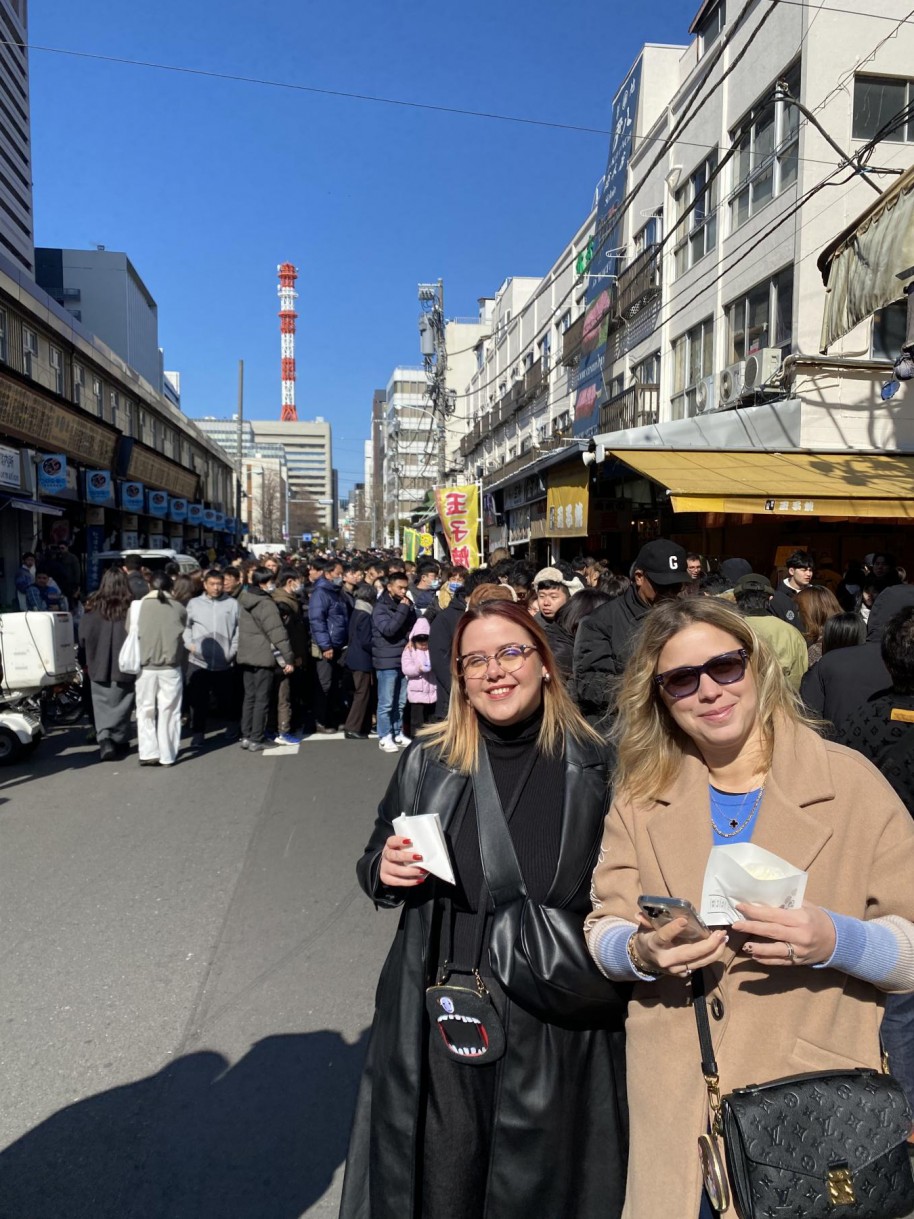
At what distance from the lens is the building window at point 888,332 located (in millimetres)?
12523

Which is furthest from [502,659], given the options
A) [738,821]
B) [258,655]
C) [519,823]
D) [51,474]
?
[51,474]

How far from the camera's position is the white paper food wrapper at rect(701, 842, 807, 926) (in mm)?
1403

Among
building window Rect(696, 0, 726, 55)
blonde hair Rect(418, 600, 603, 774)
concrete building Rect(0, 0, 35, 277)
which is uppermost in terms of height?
concrete building Rect(0, 0, 35, 277)

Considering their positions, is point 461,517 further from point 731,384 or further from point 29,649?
point 29,649

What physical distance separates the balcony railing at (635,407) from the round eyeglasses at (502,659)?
17.2 metres

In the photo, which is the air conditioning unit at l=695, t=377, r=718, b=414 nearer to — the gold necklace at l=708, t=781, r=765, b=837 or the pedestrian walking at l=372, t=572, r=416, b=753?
the pedestrian walking at l=372, t=572, r=416, b=753

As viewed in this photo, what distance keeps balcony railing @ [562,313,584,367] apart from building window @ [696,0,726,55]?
28.8 feet

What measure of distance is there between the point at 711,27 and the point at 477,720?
20.3 meters

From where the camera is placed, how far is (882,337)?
41.2 feet

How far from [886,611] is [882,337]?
9.08m

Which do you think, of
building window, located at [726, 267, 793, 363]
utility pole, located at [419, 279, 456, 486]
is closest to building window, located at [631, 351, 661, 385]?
building window, located at [726, 267, 793, 363]

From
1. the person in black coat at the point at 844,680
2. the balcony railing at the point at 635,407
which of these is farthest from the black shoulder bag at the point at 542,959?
the balcony railing at the point at 635,407

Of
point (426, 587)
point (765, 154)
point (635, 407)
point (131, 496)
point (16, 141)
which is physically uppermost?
point (16, 141)

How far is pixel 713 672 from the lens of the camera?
1.78 metres
